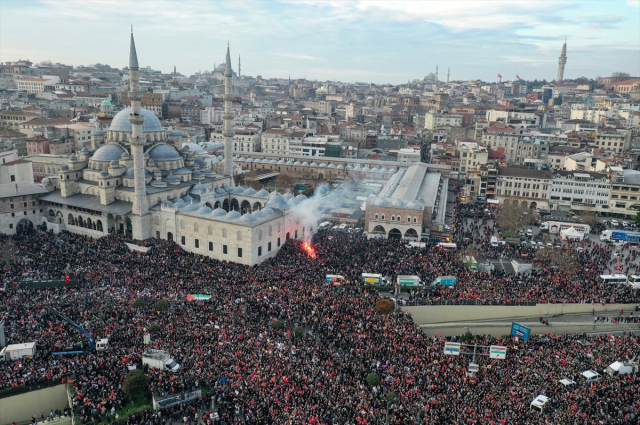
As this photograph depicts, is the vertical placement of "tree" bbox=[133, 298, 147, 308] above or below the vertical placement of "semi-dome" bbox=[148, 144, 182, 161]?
below

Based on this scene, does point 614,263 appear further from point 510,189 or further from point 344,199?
point 344,199

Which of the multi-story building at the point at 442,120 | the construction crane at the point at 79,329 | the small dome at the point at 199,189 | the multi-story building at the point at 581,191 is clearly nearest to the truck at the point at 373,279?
the construction crane at the point at 79,329

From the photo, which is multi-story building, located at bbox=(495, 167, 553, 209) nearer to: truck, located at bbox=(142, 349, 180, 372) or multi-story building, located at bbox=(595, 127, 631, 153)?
multi-story building, located at bbox=(595, 127, 631, 153)

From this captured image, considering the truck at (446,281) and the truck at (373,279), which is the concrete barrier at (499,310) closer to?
the truck at (446,281)

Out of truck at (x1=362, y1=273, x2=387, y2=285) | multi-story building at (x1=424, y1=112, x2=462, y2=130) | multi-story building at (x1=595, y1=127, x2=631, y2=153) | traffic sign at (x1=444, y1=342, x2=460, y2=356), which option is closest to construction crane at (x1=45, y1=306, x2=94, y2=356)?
truck at (x1=362, y1=273, x2=387, y2=285)

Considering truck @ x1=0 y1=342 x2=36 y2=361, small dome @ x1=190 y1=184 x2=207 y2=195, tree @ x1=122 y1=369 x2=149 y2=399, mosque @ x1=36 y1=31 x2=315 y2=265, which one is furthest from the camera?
small dome @ x1=190 y1=184 x2=207 y2=195

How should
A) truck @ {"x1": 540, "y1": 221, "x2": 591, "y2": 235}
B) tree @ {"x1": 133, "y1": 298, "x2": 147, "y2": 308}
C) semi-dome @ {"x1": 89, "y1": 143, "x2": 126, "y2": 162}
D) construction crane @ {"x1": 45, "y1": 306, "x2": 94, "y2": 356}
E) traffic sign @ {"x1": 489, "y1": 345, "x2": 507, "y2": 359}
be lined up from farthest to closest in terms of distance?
semi-dome @ {"x1": 89, "y1": 143, "x2": 126, "y2": 162} → truck @ {"x1": 540, "y1": 221, "x2": 591, "y2": 235} → tree @ {"x1": 133, "y1": 298, "x2": 147, "y2": 308} → traffic sign @ {"x1": 489, "y1": 345, "x2": 507, "y2": 359} → construction crane @ {"x1": 45, "y1": 306, "x2": 94, "y2": 356}

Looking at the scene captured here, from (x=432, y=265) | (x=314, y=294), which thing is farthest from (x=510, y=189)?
(x=314, y=294)
